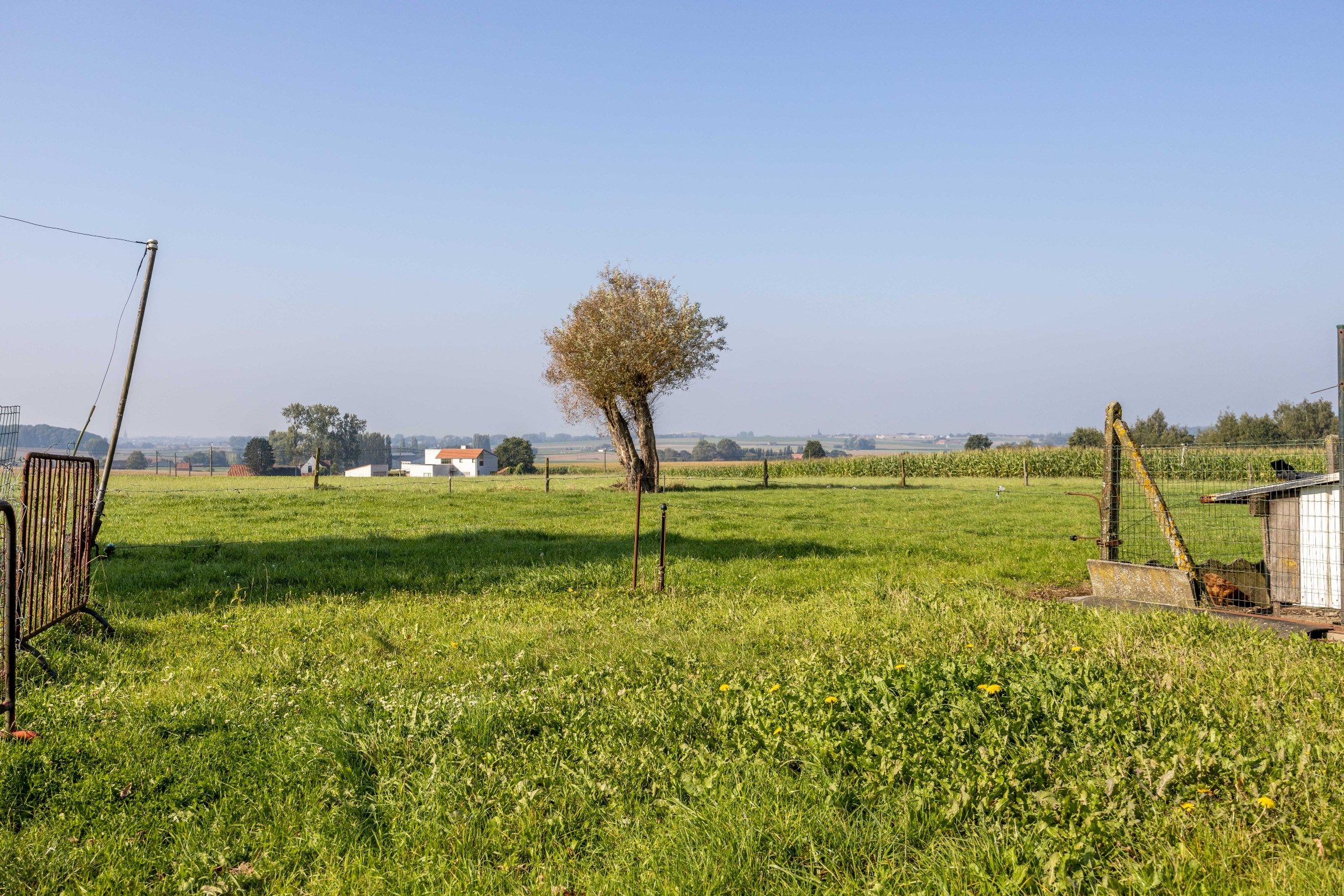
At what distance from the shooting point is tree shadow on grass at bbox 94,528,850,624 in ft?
34.8

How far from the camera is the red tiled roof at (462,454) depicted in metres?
132

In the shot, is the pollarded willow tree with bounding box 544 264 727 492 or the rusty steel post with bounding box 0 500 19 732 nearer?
the rusty steel post with bounding box 0 500 19 732

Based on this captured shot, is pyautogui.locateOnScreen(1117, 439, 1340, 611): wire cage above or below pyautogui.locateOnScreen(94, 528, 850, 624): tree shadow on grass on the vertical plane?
above

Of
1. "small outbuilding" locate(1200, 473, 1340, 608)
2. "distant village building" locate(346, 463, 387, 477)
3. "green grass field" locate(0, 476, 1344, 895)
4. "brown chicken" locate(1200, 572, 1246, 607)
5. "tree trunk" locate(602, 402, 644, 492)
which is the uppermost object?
"tree trunk" locate(602, 402, 644, 492)

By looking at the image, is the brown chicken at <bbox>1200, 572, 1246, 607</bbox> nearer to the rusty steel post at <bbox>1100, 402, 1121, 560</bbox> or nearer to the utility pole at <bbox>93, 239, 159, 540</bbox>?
the rusty steel post at <bbox>1100, 402, 1121, 560</bbox>

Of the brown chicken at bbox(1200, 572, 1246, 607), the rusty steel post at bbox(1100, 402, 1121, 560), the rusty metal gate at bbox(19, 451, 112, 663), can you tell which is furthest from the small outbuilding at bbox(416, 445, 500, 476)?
the brown chicken at bbox(1200, 572, 1246, 607)

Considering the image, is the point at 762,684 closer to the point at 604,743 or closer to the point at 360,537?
the point at 604,743

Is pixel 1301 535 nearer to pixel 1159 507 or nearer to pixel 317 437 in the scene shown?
pixel 1159 507

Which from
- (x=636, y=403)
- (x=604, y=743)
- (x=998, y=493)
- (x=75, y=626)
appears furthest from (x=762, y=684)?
(x=636, y=403)

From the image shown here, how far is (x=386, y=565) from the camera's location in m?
12.7

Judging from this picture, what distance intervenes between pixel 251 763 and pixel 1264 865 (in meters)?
5.36

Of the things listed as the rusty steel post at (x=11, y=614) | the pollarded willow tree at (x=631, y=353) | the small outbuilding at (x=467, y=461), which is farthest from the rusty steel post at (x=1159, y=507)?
the small outbuilding at (x=467, y=461)

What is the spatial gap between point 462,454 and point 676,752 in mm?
133505

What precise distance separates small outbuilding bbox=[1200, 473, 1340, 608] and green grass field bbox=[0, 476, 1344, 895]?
8.03 ft
